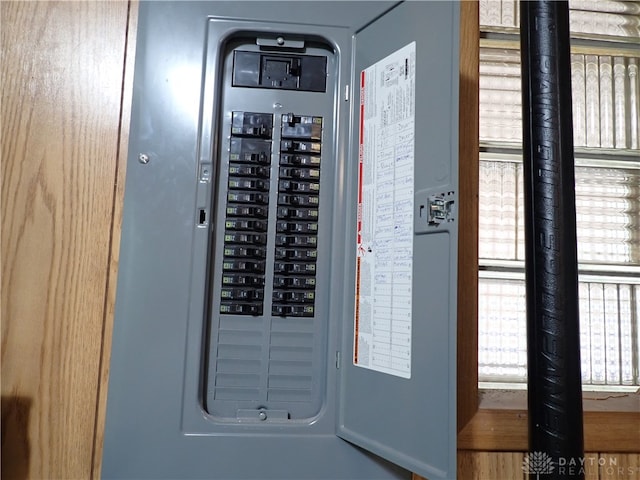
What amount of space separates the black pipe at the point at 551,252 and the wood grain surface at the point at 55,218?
0.66 meters

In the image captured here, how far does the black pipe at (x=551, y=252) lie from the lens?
60 cm

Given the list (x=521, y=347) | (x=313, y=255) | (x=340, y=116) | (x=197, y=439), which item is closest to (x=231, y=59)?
(x=340, y=116)

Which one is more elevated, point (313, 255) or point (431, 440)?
point (313, 255)

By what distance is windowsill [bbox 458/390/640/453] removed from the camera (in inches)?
30.1

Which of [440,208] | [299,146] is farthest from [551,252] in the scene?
[299,146]

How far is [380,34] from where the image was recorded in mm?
718

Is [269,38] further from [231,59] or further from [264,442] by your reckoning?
[264,442]

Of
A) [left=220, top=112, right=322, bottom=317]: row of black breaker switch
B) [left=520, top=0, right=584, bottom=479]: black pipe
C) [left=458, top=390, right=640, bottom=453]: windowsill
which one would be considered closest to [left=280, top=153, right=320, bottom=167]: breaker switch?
[left=220, top=112, right=322, bottom=317]: row of black breaker switch

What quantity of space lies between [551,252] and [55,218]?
2.50ft

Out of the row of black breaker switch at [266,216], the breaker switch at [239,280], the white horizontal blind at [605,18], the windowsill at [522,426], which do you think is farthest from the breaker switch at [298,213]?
the white horizontal blind at [605,18]

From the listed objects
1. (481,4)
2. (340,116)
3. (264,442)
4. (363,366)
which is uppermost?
(481,4)

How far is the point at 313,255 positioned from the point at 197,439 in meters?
0.32

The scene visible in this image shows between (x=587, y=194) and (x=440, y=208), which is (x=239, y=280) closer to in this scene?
(x=440, y=208)

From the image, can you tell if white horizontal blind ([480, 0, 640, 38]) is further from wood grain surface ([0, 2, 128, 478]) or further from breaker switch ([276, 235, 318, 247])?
wood grain surface ([0, 2, 128, 478])
